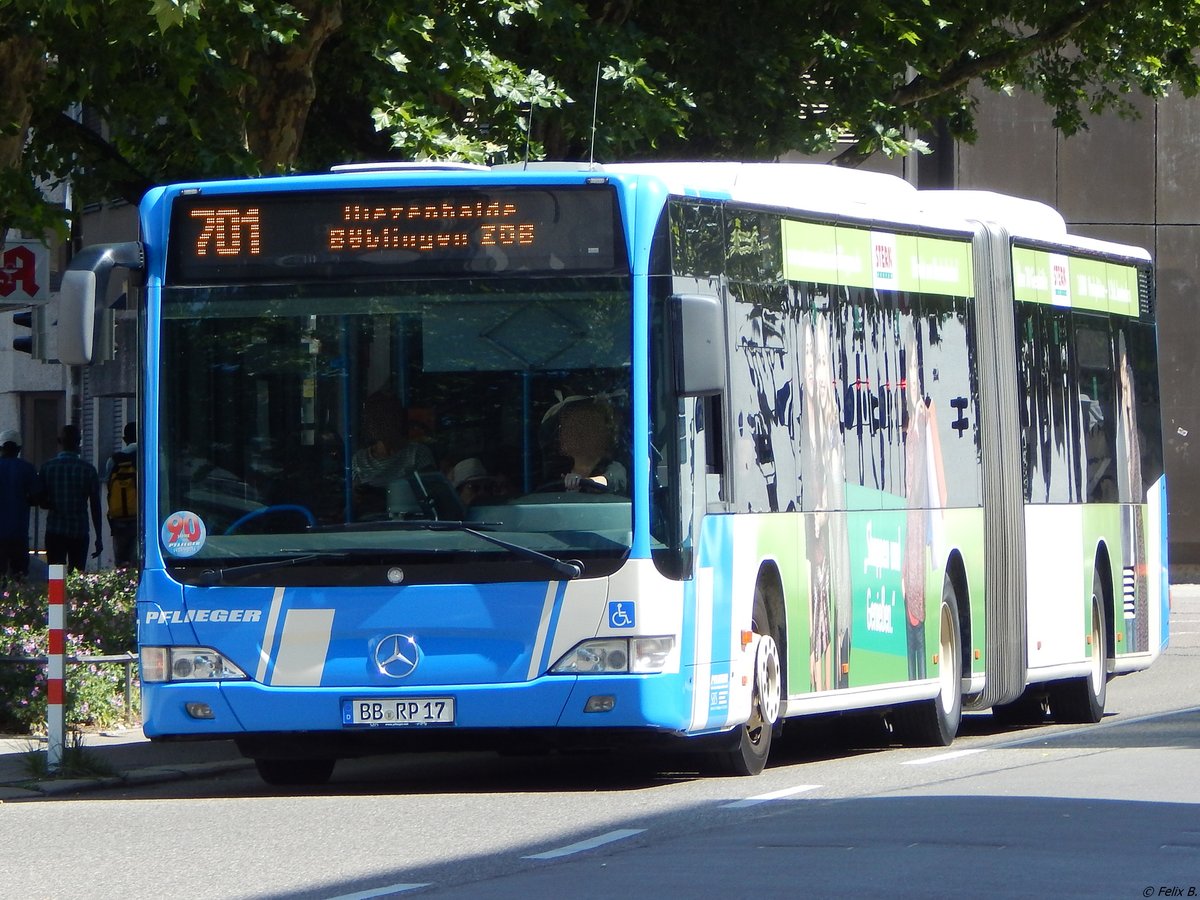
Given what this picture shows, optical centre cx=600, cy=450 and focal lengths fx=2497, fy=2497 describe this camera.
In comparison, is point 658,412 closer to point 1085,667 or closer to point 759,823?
point 759,823

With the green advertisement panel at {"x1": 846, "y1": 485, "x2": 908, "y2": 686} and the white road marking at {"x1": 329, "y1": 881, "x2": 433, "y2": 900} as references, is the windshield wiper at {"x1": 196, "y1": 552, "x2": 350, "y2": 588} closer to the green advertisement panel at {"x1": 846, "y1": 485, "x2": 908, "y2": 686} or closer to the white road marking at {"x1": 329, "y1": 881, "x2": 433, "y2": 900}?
the white road marking at {"x1": 329, "y1": 881, "x2": 433, "y2": 900}

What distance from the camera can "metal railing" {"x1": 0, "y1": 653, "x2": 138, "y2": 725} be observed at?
1444cm

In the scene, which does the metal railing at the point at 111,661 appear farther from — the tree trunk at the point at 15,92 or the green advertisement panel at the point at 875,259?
the green advertisement panel at the point at 875,259

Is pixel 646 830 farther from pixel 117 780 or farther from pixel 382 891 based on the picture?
pixel 117 780

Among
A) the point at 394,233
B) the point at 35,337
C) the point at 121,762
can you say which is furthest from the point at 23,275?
the point at 394,233

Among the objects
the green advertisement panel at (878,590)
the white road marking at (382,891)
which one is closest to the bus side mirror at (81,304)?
the white road marking at (382,891)

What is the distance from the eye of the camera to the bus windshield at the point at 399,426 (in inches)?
432

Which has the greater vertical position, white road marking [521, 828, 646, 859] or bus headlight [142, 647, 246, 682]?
bus headlight [142, 647, 246, 682]

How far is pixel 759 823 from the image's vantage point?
32.1ft

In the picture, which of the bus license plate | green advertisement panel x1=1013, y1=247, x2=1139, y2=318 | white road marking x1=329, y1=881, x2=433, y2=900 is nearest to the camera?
white road marking x1=329, y1=881, x2=433, y2=900

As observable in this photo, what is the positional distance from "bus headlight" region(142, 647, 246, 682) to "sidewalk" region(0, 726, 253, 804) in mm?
1113

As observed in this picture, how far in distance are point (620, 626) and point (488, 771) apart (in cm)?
245

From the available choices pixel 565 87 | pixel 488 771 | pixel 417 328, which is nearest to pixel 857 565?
pixel 488 771

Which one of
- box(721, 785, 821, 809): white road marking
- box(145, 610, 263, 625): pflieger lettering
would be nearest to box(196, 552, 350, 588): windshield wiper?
box(145, 610, 263, 625): pflieger lettering
